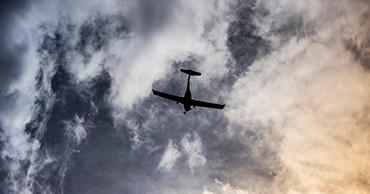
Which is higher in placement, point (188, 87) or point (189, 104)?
point (188, 87)

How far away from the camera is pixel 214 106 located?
2057 inches

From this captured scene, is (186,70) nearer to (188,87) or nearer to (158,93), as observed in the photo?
(188,87)

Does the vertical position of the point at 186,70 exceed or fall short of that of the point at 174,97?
it exceeds it

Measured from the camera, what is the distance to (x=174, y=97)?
1982 inches

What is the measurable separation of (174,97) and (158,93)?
11.2ft

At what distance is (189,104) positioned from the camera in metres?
49.7

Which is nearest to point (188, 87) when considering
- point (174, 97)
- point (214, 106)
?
point (174, 97)

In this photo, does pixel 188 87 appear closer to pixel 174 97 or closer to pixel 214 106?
pixel 174 97

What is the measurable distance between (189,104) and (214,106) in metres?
5.93

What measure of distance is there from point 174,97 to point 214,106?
877 centimetres

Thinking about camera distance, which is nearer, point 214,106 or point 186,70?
point 186,70

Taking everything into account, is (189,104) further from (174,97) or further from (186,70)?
(186,70)

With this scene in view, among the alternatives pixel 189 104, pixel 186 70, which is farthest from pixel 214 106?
pixel 186 70

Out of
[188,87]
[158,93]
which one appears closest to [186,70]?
[188,87]
